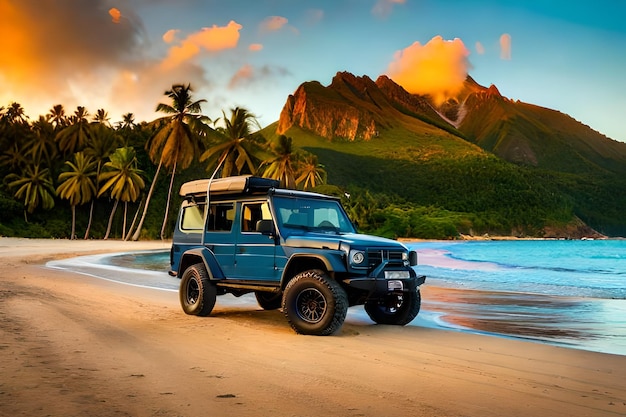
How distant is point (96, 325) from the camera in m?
9.59

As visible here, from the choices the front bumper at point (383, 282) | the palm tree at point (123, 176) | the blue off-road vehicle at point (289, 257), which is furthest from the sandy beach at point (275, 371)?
the palm tree at point (123, 176)

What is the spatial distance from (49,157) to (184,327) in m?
78.5

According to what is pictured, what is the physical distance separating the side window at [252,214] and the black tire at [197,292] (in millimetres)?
1255

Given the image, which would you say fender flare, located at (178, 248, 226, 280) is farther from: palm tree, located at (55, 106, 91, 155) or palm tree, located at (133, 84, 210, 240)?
palm tree, located at (55, 106, 91, 155)

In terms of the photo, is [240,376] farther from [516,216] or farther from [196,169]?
[516,216]

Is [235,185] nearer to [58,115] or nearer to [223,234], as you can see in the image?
[223,234]

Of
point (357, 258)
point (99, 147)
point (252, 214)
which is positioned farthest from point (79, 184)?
point (357, 258)

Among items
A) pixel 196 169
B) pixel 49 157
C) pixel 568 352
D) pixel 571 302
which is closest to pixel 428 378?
pixel 568 352

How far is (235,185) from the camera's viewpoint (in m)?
10.5

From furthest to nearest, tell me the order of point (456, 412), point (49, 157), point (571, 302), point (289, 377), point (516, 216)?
1. point (516, 216)
2. point (49, 157)
3. point (571, 302)
4. point (289, 377)
5. point (456, 412)

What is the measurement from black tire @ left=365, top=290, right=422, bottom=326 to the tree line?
44377 millimetres

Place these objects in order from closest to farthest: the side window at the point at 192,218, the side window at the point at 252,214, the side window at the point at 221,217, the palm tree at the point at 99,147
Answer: the side window at the point at 252,214 → the side window at the point at 221,217 → the side window at the point at 192,218 → the palm tree at the point at 99,147

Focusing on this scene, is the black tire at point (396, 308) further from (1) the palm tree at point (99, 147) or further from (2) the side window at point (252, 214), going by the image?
(1) the palm tree at point (99, 147)

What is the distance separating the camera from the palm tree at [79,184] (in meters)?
71.9
